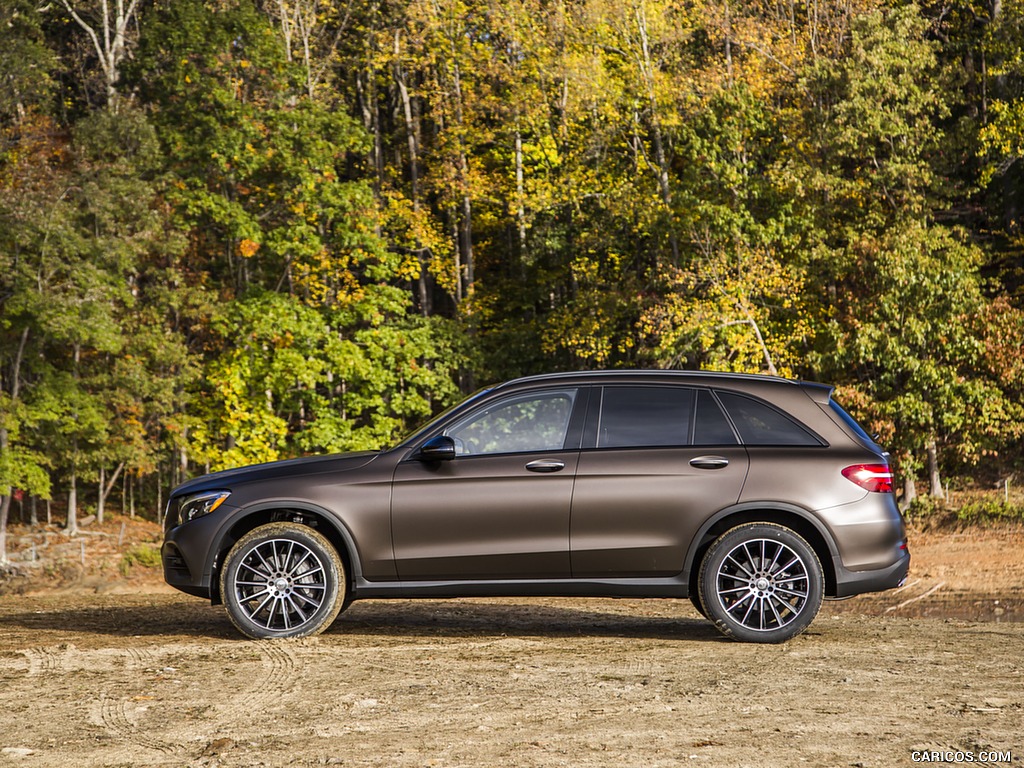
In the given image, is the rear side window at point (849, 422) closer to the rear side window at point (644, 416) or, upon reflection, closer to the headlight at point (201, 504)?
the rear side window at point (644, 416)

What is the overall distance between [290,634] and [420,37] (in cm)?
3099

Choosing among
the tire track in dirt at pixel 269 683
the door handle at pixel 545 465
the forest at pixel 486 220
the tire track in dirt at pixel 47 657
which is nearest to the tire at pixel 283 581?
the tire track in dirt at pixel 269 683

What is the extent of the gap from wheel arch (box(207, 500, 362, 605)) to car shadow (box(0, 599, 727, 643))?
1.62ft

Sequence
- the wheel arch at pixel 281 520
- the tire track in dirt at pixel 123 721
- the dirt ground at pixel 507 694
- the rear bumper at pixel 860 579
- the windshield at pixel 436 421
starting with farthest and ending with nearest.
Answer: the windshield at pixel 436 421
the wheel arch at pixel 281 520
the rear bumper at pixel 860 579
the tire track in dirt at pixel 123 721
the dirt ground at pixel 507 694

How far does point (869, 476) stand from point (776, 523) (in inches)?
26.2

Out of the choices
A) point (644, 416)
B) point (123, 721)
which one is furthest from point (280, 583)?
point (644, 416)

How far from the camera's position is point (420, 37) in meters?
36.2

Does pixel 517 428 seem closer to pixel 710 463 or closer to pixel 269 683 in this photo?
pixel 710 463

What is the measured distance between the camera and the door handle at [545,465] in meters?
7.66

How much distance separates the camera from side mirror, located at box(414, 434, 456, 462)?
7629 millimetres

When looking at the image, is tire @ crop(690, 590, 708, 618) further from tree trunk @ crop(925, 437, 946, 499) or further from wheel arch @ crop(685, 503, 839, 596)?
tree trunk @ crop(925, 437, 946, 499)

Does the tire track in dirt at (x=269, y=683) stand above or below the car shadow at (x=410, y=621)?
above

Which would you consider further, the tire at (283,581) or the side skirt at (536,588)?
the tire at (283,581)

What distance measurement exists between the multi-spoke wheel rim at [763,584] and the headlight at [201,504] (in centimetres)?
332
